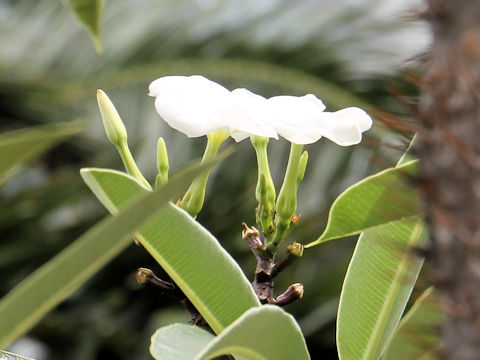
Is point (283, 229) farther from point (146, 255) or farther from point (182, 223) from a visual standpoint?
point (146, 255)

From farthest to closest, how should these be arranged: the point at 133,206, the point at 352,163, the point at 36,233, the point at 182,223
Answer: the point at 352,163 < the point at 36,233 < the point at 182,223 < the point at 133,206

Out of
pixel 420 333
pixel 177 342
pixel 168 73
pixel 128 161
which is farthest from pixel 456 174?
pixel 168 73

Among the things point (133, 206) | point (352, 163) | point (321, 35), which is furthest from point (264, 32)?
point (133, 206)

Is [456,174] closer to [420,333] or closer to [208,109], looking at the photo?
[420,333]

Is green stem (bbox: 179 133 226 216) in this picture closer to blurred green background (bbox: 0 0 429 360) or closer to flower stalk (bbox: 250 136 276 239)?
flower stalk (bbox: 250 136 276 239)

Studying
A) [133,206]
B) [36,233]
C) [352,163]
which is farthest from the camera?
[352,163]

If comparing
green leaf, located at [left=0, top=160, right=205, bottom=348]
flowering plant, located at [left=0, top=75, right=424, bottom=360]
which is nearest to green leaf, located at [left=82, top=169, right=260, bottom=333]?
flowering plant, located at [left=0, top=75, right=424, bottom=360]

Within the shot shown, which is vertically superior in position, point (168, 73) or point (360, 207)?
point (360, 207)
